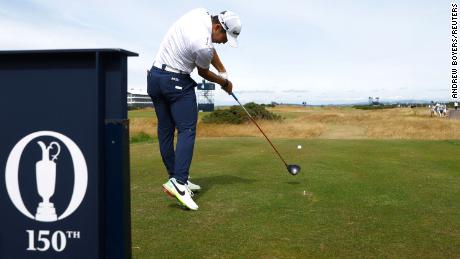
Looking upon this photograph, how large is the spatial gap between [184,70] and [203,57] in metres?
0.30

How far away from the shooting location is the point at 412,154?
31.3 ft

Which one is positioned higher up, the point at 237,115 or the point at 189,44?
the point at 189,44

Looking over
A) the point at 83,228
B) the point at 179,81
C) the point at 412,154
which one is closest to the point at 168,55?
the point at 179,81

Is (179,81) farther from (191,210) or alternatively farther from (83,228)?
(83,228)

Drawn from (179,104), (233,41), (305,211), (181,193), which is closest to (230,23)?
(233,41)

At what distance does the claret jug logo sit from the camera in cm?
242

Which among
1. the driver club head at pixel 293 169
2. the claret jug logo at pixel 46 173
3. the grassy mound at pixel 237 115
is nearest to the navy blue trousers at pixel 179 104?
the driver club head at pixel 293 169

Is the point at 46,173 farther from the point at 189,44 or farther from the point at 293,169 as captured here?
the point at 293,169

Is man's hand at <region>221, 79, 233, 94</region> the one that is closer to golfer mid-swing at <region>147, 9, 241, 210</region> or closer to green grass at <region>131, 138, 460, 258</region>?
golfer mid-swing at <region>147, 9, 241, 210</region>

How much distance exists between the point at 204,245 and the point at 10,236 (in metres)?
1.47

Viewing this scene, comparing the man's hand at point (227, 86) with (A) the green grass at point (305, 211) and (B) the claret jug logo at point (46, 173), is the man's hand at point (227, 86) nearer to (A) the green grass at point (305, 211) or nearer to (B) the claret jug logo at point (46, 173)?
(A) the green grass at point (305, 211)

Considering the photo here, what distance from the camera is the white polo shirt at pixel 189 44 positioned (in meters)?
4.57

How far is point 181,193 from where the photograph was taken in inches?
185

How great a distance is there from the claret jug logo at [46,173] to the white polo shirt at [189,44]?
7.97 ft
